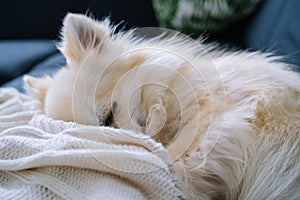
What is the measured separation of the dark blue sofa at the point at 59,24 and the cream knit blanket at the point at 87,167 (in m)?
0.69

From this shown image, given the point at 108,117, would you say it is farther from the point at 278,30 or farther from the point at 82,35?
the point at 278,30

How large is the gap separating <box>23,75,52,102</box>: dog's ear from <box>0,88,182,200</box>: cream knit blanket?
407 millimetres

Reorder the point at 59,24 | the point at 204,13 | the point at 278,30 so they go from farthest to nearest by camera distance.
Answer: the point at 59,24 < the point at 204,13 < the point at 278,30

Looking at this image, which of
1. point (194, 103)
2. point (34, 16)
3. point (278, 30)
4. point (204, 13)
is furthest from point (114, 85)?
point (34, 16)

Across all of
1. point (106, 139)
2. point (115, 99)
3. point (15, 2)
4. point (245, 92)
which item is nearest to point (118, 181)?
point (106, 139)

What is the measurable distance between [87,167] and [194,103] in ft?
1.07

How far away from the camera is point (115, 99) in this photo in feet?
3.36

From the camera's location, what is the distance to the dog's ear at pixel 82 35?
1123 millimetres

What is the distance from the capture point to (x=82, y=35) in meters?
1.14

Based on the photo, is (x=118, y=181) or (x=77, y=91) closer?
(x=118, y=181)

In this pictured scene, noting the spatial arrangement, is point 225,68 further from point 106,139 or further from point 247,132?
point 106,139

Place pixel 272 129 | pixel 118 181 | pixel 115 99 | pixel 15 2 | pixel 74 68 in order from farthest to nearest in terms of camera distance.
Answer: pixel 15 2 < pixel 74 68 < pixel 115 99 < pixel 272 129 < pixel 118 181

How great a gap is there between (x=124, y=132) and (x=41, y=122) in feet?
0.84

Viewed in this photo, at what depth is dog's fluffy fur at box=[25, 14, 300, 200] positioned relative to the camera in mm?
872
